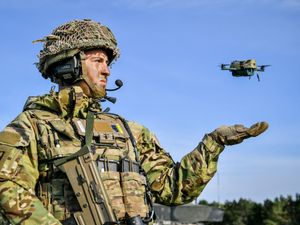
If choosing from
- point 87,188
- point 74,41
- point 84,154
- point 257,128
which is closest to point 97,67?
point 74,41

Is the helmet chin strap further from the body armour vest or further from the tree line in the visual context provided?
the tree line

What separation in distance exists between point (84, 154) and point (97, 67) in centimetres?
98

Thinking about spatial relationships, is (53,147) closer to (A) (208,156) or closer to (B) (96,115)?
(B) (96,115)

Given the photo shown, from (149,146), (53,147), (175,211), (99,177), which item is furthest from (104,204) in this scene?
(175,211)

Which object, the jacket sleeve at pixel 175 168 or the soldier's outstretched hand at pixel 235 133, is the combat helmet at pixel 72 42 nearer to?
the jacket sleeve at pixel 175 168

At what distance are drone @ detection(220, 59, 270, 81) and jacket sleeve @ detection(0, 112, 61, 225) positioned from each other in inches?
70.0

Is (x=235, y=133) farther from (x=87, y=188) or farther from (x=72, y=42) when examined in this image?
(x=72, y=42)

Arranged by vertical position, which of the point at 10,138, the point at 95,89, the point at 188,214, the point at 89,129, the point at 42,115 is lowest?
the point at 10,138

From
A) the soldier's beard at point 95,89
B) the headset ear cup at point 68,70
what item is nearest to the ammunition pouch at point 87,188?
the soldier's beard at point 95,89

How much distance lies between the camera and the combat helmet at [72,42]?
616 cm

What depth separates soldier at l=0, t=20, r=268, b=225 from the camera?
17.9ft

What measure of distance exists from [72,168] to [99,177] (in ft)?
0.74

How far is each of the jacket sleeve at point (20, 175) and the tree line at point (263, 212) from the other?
65432mm

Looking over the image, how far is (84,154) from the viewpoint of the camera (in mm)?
5531
